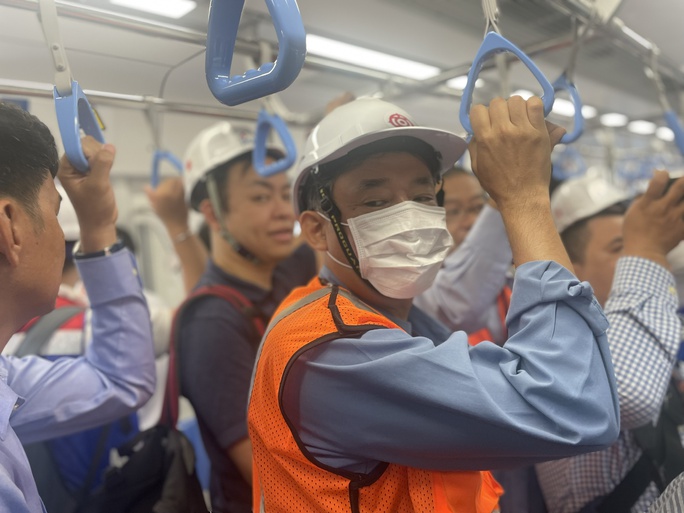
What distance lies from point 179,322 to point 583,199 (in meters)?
1.68

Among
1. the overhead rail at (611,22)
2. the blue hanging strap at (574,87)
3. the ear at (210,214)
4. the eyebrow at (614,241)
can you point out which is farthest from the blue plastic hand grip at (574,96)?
the ear at (210,214)

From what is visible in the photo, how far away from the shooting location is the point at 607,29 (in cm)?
148

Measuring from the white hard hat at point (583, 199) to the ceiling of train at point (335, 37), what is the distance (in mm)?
477

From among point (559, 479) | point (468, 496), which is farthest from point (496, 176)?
point (559, 479)

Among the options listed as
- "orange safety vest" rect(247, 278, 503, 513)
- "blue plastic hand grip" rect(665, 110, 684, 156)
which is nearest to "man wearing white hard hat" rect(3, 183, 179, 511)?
"orange safety vest" rect(247, 278, 503, 513)

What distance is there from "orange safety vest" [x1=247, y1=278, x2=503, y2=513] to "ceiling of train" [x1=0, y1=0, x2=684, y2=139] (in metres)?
0.55

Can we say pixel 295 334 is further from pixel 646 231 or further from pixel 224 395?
pixel 646 231

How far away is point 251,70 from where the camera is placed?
88 centimetres

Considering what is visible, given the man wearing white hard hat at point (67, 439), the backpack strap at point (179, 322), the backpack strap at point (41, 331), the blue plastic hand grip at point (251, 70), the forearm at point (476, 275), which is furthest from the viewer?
the forearm at point (476, 275)

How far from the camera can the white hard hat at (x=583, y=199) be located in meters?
2.13

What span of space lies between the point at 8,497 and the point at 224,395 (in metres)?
0.90

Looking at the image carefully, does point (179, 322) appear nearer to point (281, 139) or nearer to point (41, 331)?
point (41, 331)

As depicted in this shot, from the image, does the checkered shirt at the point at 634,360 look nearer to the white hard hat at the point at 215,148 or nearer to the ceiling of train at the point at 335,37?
the ceiling of train at the point at 335,37

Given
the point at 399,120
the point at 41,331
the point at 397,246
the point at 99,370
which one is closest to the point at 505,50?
the point at 399,120
